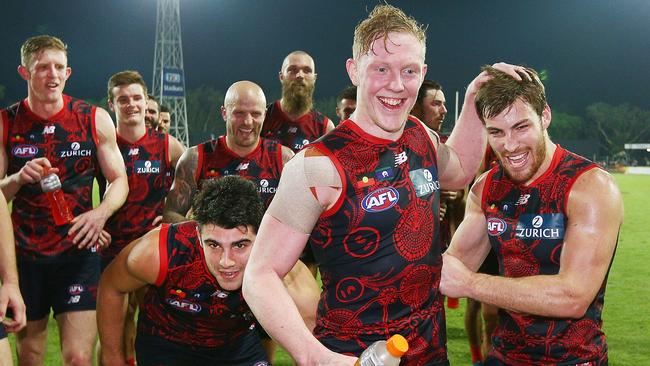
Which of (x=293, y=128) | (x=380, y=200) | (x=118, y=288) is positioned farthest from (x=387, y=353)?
(x=293, y=128)

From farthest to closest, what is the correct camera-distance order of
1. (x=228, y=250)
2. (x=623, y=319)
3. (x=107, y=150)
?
(x=623, y=319) < (x=107, y=150) < (x=228, y=250)

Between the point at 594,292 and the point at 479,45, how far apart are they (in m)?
108

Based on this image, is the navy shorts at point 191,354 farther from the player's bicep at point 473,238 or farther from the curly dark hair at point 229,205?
the player's bicep at point 473,238

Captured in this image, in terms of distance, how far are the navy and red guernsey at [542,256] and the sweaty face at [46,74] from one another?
147 inches

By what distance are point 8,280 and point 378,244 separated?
2.07m

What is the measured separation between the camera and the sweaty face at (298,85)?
7.78 meters

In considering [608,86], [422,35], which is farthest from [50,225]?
[608,86]

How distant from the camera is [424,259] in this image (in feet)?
10.2

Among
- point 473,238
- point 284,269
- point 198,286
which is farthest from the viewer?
point 198,286

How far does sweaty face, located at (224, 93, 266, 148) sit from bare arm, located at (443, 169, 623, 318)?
10.9ft

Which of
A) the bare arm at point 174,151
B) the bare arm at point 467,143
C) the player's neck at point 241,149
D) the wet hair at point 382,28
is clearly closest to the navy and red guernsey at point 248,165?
the player's neck at point 241,149

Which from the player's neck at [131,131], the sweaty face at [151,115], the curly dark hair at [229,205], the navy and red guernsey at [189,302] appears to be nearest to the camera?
the curly dark hair at [229,205]

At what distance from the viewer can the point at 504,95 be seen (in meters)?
3.42

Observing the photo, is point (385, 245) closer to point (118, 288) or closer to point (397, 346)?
point (397, 346)
